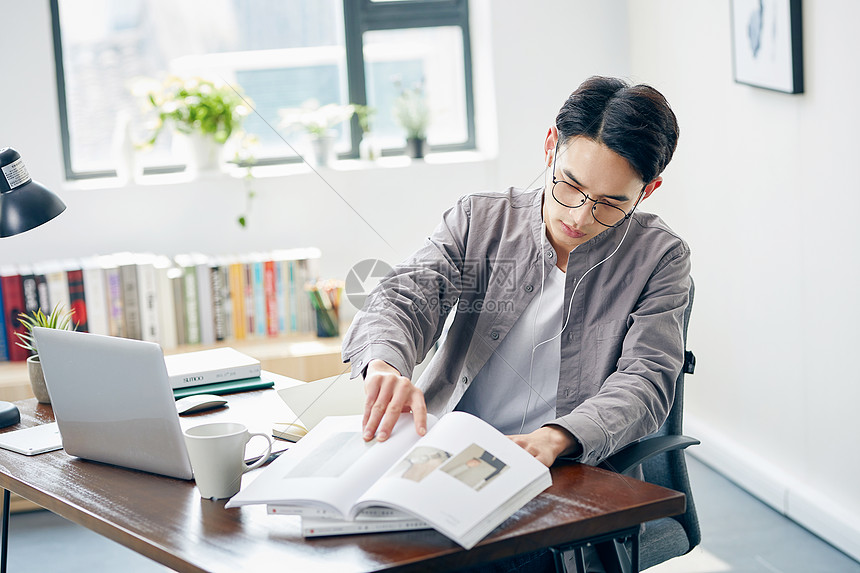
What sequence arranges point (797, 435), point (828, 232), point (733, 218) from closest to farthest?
point (828, 232) < point (797, 435) < point (733, 218)

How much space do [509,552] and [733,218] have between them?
1.92m

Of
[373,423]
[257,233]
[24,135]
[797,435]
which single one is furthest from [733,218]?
[24,135]

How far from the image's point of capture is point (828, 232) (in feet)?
7.43

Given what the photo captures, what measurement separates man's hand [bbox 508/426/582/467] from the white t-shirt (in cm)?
29

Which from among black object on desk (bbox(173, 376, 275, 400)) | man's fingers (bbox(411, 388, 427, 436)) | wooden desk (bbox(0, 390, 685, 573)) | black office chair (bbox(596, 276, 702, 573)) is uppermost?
man's fingers (bbox(411, 388, 427, 436))

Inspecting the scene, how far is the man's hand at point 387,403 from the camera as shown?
1231 millimetres

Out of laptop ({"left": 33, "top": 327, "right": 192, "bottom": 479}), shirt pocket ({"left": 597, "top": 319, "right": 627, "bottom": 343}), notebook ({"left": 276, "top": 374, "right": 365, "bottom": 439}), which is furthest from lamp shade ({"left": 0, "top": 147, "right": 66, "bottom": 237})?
shirt pocket ({"left": 597, "top": 319, "right": 627, "bottom": 343})

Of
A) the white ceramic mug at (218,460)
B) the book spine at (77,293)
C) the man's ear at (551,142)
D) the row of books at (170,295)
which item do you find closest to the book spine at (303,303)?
the row of books at (170,295)

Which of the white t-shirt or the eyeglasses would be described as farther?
Result: the white t-shirt

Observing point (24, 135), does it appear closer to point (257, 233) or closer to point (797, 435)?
point (257, 233)

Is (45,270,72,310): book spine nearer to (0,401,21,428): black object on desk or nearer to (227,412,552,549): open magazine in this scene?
(0,401,21,428): black object on desk

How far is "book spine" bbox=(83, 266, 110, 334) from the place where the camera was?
3000 millimetres

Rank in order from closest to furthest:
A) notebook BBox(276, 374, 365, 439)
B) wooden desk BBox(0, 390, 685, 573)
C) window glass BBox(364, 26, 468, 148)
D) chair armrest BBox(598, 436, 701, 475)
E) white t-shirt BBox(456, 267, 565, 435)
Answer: wooden desk BBox(0, 390, 685, 573), chair armrest BBox(598, 436, 701, 475), notebook BBox(276, 374, 365, 439), white t-shirt BBox(456, 267, 565, 435), window glass BBox(364, 26, 468, 148)

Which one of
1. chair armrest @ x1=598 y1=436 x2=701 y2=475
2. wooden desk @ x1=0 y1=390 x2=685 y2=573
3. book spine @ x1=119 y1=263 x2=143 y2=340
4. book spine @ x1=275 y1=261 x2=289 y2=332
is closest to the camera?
wooden desk @ x1=0 y1=390 x2=685 y2=573
